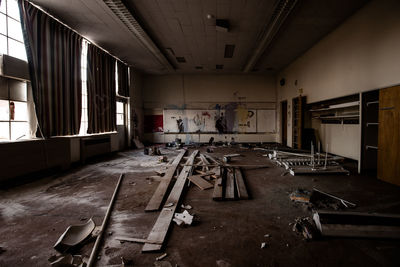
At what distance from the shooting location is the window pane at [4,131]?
10.7 feet

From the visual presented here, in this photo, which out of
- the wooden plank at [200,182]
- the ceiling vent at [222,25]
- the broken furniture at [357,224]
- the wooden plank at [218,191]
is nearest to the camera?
the broken furniture at [357,224]

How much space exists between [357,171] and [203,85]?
7.17m

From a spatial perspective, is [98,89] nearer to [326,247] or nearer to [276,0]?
[276,0]

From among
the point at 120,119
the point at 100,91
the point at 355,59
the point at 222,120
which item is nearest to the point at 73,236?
the point at 100,91

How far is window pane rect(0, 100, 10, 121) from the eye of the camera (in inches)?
129

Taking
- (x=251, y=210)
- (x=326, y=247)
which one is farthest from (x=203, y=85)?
(x=326, y=247)

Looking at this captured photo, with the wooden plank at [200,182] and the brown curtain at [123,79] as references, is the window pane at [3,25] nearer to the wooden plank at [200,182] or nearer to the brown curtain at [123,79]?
the brown curtain at [123,79]

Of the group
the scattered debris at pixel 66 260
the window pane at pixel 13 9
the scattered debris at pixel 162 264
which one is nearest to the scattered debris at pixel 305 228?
the scattered debris at pixel 162 264

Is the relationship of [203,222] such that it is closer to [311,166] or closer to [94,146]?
[311,166]

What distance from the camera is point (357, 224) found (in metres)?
1.75

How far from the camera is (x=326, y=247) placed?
5.12 ft

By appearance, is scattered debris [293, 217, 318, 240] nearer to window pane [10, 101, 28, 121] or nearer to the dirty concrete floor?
the dirty concrete floor

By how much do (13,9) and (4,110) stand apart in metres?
1.97

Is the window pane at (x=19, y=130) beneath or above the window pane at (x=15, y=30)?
beneath
